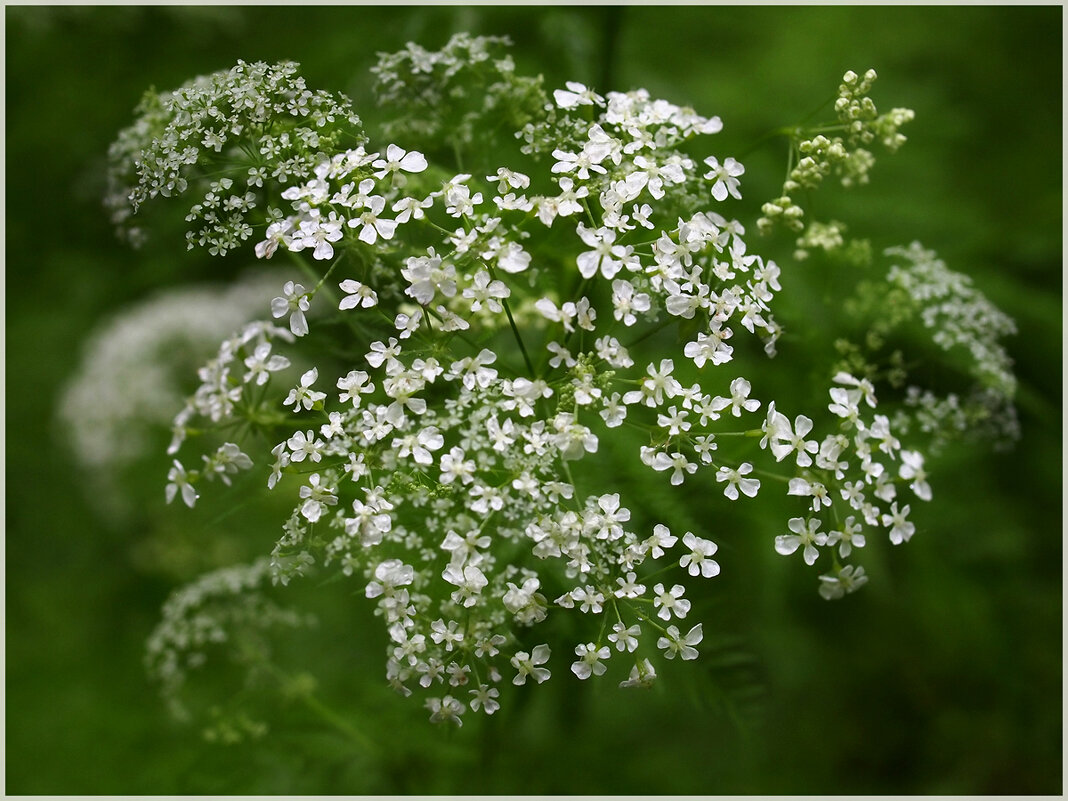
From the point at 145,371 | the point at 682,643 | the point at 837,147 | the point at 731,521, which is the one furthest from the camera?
the point at 145,371

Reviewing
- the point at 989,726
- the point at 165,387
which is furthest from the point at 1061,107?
the point at 165,387

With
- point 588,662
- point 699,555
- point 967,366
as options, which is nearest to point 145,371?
point 588,662

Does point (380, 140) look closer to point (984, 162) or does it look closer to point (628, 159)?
point (628, 159)

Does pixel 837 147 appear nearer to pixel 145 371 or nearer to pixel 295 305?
pixel 295 305

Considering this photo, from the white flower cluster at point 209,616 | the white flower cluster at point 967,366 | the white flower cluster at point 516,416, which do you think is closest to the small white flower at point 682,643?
the white flower cluster at point 516,416

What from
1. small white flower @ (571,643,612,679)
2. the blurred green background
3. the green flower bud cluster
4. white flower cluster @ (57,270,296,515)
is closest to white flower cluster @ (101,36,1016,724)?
small white flower @ (571,643,612,679)
